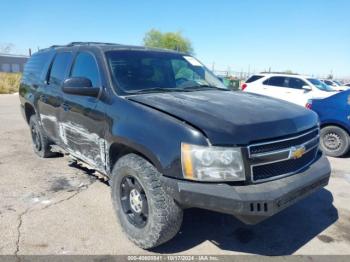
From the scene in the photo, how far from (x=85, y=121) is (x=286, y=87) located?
10567 mm

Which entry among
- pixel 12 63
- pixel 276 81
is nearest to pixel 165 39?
pixel 12 63

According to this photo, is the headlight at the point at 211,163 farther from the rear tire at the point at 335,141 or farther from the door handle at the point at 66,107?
the rear tire at the point at 335,141

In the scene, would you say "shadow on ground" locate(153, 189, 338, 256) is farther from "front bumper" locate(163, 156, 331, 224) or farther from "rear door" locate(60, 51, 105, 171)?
"rear door" locate(60, 51, 105, 171)

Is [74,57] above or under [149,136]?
above

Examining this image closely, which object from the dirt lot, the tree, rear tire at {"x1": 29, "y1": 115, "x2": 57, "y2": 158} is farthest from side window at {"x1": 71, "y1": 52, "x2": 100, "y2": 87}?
the tree

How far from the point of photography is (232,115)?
2850 millimetres

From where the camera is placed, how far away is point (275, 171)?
9.32ft

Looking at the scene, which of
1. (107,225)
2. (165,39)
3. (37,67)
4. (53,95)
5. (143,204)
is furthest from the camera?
(165,39)

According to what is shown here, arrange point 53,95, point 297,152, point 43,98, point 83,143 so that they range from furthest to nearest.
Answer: point 43,98 < point 53,95 < point 83,143 < point 297,152

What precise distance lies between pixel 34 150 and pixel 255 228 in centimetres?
449

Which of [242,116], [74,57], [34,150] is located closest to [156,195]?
[242,116]

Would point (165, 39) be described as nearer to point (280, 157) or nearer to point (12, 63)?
point (12, 63)

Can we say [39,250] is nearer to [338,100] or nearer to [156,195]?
[156,195]

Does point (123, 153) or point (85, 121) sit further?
point (85, 121)
